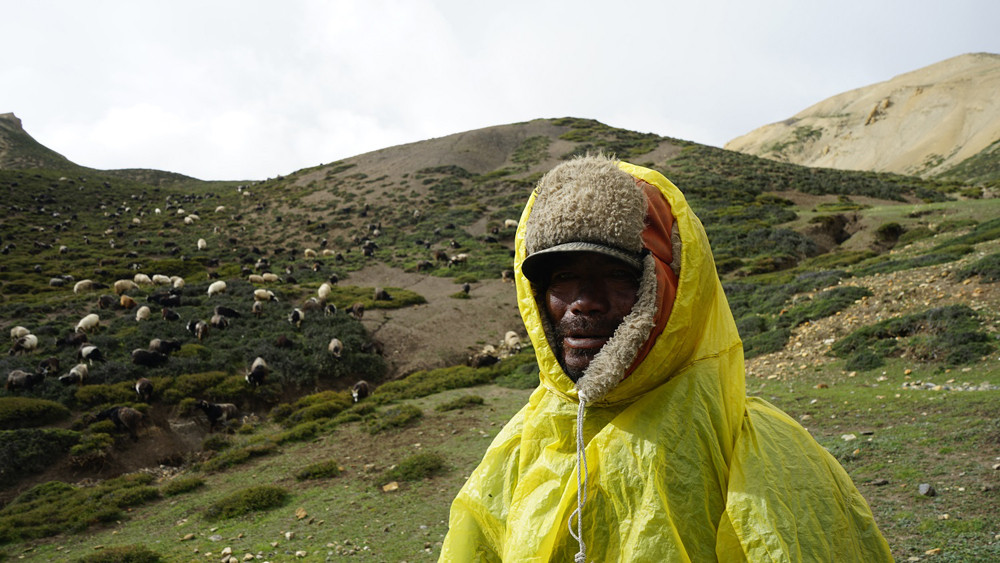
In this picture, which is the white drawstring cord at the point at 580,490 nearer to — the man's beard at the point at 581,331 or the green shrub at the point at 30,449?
the man's beard at the point at 581,331

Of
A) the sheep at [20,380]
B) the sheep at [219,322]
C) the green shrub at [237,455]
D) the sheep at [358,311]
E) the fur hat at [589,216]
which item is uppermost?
the fur hat at [589,216]

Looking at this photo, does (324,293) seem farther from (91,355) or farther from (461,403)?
(461,403)

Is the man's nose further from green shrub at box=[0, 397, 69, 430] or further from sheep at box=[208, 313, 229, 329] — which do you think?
sheep at box=[208, 313, 229, 329]

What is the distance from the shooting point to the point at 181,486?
10398 millimetres

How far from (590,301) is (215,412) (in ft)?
49.7

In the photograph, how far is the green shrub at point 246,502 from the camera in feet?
28.8

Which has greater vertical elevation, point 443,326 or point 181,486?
point 443,326

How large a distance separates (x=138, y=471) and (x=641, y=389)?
46.5 ft

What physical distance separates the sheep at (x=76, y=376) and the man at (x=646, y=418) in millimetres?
18419

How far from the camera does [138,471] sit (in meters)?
12.0

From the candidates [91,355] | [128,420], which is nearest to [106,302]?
[91,355]

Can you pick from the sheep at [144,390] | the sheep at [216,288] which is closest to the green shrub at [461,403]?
the sheep at [144,390]

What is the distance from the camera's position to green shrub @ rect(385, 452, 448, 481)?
9328 millimetres

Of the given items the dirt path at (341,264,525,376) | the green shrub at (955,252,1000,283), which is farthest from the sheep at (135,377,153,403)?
the green shrub at (955,252,1000,283)
